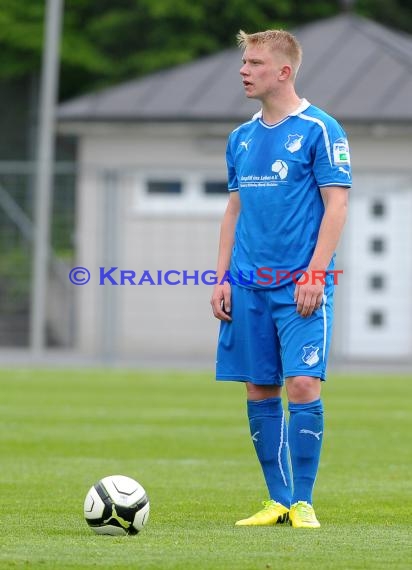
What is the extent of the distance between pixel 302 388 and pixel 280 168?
1.01 metres

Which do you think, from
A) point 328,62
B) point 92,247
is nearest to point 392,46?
point 328,62

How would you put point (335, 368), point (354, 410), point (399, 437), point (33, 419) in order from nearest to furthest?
point (399, 437) → point (33, 419) → point (354, 410) → point (335, 368)

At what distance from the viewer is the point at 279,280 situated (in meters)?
7.54

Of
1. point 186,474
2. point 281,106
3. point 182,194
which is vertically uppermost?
point 182,194

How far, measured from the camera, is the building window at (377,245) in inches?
1000

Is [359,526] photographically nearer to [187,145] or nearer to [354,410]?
[354,410]

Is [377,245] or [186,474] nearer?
[186,474]

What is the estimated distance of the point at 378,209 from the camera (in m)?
26.0

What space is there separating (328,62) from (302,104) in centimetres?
2169

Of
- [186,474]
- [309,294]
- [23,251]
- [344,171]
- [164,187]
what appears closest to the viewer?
[309,294]

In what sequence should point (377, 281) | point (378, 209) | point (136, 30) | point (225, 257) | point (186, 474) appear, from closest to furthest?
point (225, 257) < point (186, 474) < point (377, 281) < point (378, 209) < point (136, 30)

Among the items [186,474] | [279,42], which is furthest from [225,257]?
[186,474]

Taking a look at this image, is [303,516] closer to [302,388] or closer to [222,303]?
[302,388]

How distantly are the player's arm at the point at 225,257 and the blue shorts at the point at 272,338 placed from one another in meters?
0.04
